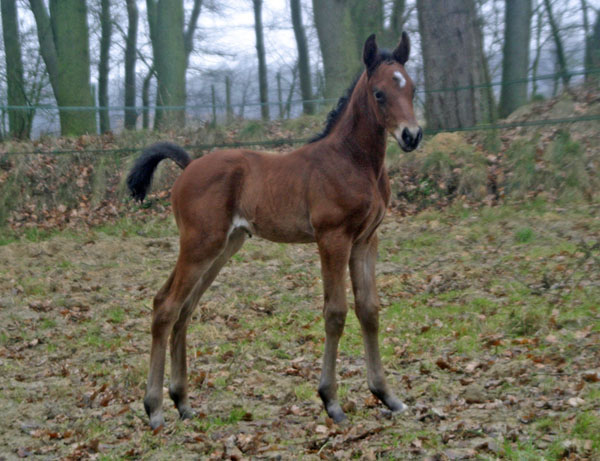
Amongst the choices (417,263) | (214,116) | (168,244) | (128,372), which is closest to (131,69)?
(214,116)

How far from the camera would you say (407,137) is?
4395mm

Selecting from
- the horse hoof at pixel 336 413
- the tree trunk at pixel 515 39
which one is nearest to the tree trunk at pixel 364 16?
the tree trunk at pixel 515 39

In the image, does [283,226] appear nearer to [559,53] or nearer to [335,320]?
[335,320]

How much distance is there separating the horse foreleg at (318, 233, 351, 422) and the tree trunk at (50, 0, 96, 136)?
39.6ft

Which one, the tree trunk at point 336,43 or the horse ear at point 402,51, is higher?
the tree trunk at point 336,43

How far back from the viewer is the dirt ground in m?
4.33

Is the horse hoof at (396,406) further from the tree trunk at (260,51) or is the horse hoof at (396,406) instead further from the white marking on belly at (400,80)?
the tree trunk at (260,51)

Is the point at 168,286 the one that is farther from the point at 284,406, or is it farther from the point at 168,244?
the point at 168,244

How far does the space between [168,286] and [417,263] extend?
15.7ft

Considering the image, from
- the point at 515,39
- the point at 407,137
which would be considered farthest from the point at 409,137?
the point at 515,39

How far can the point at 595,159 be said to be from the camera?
1065 cm

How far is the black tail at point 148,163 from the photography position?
5.42 m

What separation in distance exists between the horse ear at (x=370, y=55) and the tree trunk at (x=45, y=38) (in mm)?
15596

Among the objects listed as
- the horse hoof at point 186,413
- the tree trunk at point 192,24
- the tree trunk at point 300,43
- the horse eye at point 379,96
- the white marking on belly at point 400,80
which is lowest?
the horse hoof at point 186,413
